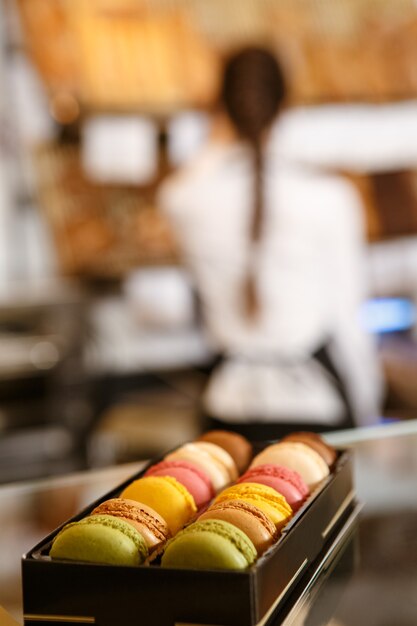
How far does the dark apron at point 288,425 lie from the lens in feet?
6.42

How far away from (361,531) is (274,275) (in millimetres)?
1021

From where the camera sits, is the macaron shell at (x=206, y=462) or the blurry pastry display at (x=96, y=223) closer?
the macaron shell at (x=206, y=462)

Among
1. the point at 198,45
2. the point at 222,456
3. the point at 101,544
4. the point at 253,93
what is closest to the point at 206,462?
the point at 222,456

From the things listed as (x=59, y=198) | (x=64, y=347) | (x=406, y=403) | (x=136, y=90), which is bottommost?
(x=406, y=403)

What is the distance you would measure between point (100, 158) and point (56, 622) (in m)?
2.52

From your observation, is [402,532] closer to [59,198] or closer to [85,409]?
[85,409]

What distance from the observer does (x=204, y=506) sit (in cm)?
89

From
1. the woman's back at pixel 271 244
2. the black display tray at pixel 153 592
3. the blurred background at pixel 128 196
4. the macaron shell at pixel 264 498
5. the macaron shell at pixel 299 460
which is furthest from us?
the blurred background at pixel 128 196

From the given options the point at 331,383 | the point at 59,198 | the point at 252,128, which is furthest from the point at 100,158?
the point at 331,383

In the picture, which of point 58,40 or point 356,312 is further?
point 58,40

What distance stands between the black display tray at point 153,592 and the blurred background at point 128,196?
196cm

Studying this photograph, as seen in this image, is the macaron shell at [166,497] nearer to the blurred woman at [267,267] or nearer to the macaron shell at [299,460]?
the macaron shell at [299,460]

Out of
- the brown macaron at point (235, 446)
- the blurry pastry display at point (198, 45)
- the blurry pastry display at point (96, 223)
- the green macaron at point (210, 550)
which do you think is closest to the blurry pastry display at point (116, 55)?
the blurry pastry display at point (198, 45)

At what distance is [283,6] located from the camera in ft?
11.1
